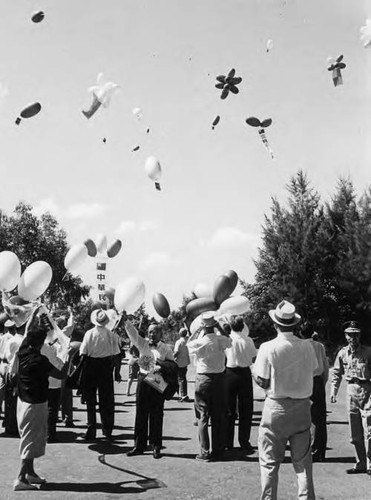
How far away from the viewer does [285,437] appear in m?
5.09

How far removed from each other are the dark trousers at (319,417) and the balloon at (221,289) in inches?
138

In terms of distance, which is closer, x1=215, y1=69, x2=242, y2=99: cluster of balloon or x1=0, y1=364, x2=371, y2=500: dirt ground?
x1=0, y1=364, x2=371, y2=500: dirt ground

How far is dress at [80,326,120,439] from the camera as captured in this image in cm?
815

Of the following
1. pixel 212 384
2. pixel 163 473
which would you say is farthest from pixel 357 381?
pixel 163 473

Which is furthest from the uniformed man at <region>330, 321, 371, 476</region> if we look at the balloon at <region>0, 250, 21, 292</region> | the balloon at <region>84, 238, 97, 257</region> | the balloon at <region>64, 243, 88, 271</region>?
the balloon at <region>84, 238, 97, 257</region>

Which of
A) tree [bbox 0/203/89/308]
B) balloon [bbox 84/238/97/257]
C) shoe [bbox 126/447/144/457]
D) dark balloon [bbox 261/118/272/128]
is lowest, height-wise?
shoe [bbox 126/447/144/457]

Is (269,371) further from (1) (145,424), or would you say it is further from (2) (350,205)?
(2) (350,205)

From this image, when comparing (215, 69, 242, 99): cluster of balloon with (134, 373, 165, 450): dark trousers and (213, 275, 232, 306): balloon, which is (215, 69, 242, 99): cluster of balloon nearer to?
(213, 275, 232, 306): balloon

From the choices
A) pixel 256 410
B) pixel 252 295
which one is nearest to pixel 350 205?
pixel 252 295

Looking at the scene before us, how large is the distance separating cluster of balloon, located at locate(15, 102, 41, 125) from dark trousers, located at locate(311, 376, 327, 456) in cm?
672

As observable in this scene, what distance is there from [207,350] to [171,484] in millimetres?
1959

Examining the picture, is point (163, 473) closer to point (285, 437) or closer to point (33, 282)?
point (285, 437)

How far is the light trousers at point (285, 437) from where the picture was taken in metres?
4.96

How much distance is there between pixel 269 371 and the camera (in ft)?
17.2
